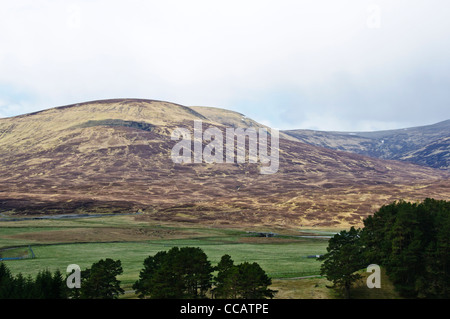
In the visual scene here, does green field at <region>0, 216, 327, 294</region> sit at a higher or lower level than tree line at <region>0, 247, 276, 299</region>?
lower

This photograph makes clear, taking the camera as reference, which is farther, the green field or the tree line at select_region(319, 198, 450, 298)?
the green field

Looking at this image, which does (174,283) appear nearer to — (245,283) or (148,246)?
(245,283)

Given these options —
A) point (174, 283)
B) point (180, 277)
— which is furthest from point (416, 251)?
point (174, 283)

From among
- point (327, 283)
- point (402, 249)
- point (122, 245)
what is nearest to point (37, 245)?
point (122, 245)

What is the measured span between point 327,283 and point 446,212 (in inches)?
694

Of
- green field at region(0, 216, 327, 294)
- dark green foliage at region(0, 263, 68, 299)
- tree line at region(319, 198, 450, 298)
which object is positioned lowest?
green field at region(0, 216, 327, 294)

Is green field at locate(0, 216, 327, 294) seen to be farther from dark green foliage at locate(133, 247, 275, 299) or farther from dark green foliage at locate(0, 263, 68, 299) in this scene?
dark green foliage at locate(133, 247, 275, 299)

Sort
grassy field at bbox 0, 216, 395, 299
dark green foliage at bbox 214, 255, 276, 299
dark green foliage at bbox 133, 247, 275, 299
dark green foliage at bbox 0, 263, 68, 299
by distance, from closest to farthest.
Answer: dark green foliage at bbox 0, 263, 68, 299, dark green foliage at bbox 214, 255, 276, 299, dark green foliage at bbox 133, 247, 275, 299, grassy field at bbox 0, 216, 395, 299

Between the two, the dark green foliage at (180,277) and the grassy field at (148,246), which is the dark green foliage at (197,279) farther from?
the grassy field at (148,246)

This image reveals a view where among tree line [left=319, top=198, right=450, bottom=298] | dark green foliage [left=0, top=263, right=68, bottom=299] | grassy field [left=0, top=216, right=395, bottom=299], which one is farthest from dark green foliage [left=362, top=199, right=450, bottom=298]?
dark green foliage [left=0, top=263, right=68, bottom=299]

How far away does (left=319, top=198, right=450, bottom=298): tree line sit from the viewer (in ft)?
129

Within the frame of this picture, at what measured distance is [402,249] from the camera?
43.7 m

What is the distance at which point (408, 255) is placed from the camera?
41.2 metres
